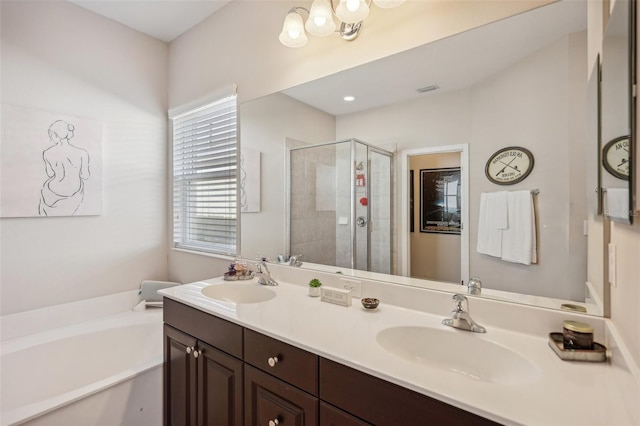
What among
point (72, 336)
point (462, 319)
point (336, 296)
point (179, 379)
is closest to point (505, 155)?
point (462, 319)

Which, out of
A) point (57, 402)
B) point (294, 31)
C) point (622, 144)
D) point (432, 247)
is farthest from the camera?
point (294, 31)

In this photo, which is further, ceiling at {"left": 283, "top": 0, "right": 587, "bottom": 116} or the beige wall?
the beige wall

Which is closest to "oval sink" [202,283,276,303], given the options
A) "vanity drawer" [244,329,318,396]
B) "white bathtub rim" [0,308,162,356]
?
"vanity drawer" [244,329,318,396]

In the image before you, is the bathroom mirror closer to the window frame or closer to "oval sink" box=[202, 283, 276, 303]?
"oval sink" box=[202, 283, 276, 303]

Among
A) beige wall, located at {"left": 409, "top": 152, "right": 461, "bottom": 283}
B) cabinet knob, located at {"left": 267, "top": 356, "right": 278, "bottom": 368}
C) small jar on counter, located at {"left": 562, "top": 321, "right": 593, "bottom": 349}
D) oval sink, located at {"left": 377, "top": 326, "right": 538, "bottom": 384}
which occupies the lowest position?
cabinet knob, located at {"left": 267, "top": 356, "right": 278, "bottom": 368}

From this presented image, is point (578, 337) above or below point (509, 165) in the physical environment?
below

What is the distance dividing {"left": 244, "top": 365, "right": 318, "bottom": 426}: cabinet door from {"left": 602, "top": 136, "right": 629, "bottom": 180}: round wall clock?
40.4 inches

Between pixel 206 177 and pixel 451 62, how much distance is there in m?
1.92

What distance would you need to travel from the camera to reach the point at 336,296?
1392mm

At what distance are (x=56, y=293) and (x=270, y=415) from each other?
199 cm

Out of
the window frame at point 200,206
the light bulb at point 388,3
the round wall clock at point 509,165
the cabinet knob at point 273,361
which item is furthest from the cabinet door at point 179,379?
the light bulb at point 388,3

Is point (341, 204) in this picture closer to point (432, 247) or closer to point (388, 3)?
point (432, 247)

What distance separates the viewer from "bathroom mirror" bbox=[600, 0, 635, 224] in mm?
671

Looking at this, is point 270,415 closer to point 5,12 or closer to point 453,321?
point 453,321
